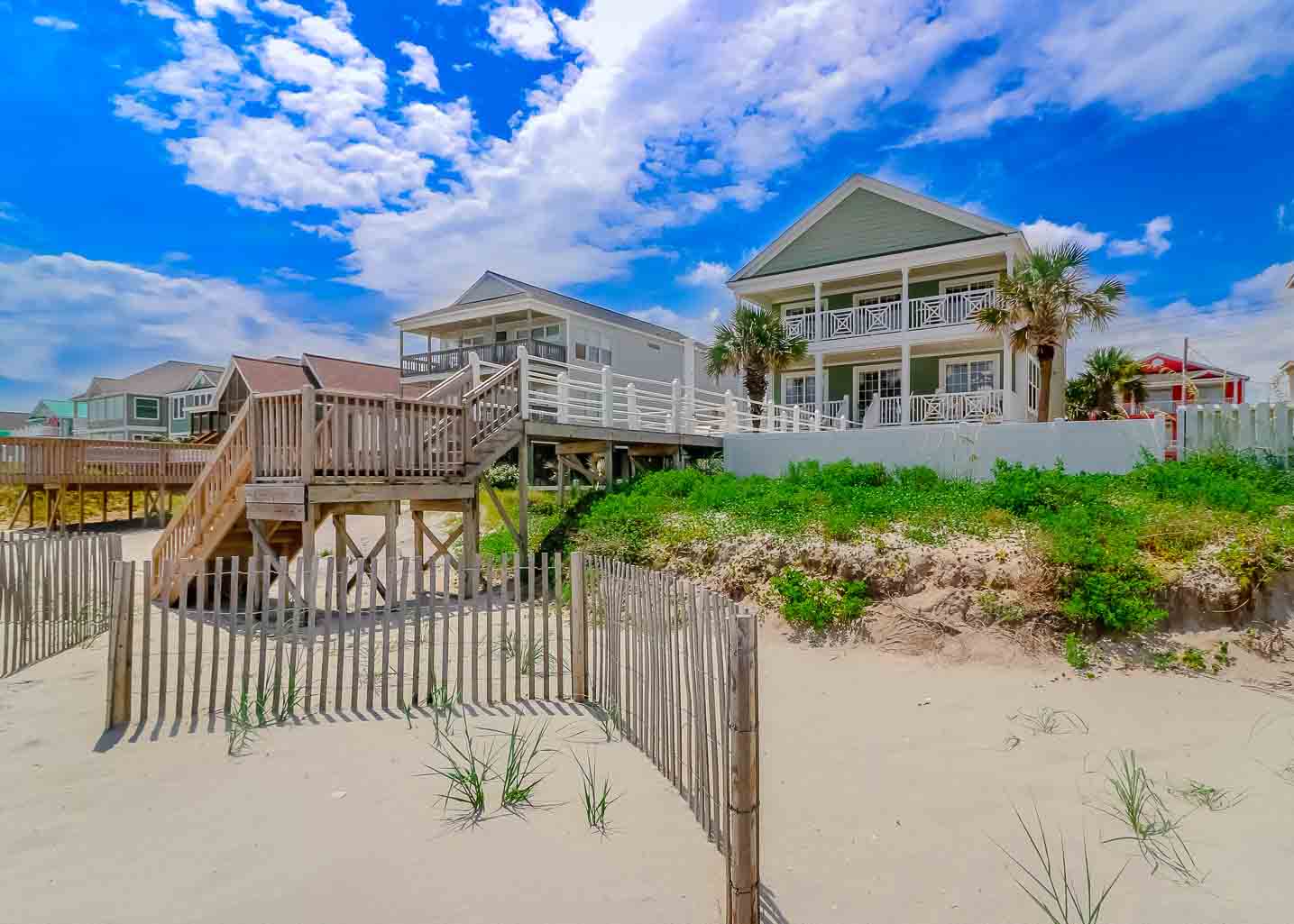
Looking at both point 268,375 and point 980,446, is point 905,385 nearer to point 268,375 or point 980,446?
point 980,446

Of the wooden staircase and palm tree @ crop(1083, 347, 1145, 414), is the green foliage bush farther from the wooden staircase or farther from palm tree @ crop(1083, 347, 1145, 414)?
palm tree @ crop(1083, 347, 1145, 414)

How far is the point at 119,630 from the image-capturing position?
5.77 metres

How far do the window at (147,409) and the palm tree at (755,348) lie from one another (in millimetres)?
47549

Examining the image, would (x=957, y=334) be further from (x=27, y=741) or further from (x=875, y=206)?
(x=27, y=741)

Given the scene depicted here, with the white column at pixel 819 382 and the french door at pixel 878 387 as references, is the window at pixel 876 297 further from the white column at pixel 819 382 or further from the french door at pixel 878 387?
the white column at pixel 819 382

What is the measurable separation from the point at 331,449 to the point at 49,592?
133 inches

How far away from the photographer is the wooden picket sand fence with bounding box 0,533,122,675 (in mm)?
7762

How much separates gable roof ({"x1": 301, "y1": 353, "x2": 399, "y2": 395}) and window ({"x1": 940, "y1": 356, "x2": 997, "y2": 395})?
21605 millimetres

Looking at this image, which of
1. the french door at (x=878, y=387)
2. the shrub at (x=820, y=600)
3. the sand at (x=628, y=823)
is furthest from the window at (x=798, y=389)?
the sand at (x=628, y=823)

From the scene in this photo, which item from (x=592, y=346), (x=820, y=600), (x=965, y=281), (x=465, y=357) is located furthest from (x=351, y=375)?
(x=820, y=600)

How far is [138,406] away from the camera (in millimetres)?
51031

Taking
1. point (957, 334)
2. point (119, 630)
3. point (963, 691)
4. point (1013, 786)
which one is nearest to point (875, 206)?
point (957, 334)

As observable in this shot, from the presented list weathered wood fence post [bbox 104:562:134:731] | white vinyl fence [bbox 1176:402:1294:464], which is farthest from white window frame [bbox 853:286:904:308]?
weathered wood fence post [bbox 104:562:134:731]

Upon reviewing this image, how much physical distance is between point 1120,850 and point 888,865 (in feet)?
4.67
